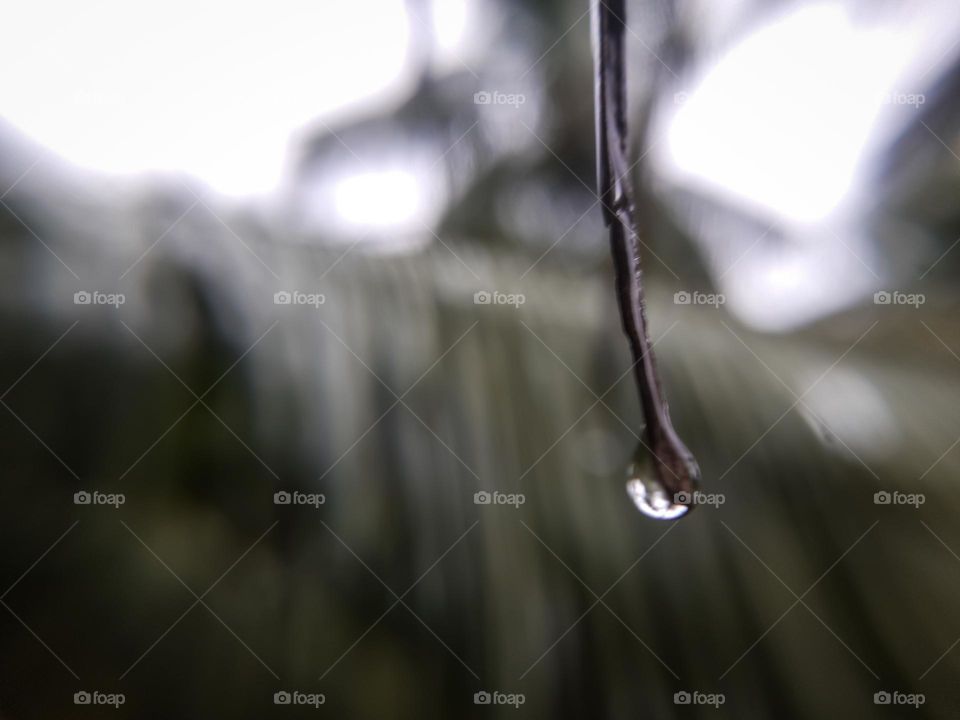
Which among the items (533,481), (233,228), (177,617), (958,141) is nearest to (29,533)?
(177,617)

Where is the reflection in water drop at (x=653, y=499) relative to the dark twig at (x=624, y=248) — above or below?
below

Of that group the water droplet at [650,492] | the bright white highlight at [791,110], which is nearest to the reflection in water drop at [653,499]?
the water droplet at [650,492]

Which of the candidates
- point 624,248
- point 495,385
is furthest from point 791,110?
point 495,385

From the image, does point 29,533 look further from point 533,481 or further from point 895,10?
point 895,10

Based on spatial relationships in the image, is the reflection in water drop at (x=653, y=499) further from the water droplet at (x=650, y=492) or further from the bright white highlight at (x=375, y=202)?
the bright white highlight at (x=375, y=202)

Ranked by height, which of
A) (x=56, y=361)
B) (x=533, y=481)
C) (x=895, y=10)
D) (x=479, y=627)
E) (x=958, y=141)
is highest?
(x=895, y=10)

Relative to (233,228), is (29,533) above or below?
below
